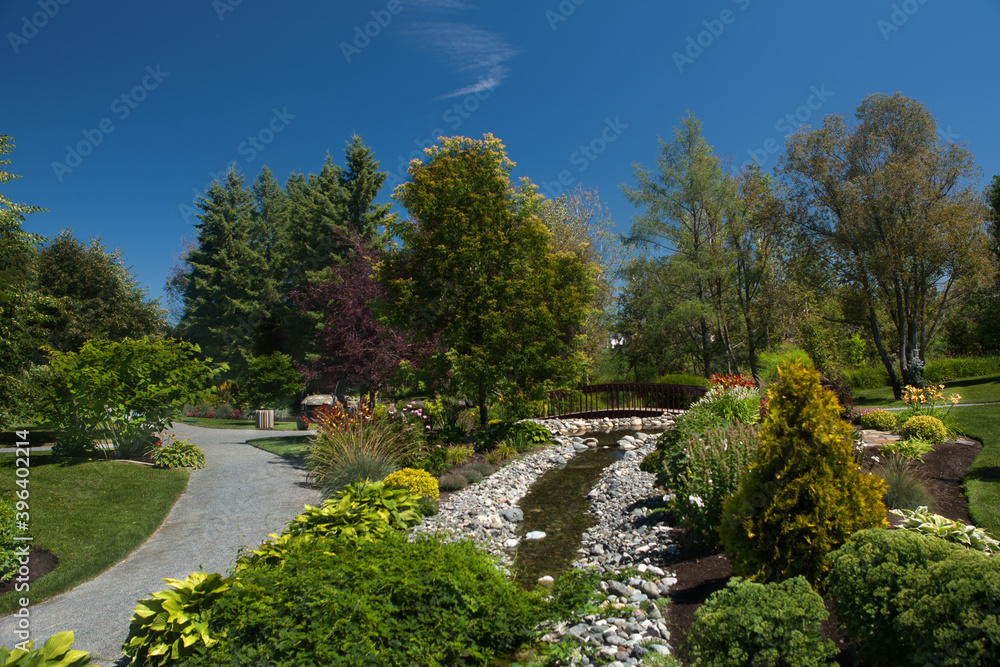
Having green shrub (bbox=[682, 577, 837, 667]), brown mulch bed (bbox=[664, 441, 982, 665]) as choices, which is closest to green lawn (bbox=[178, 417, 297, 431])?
brown mulch bed (bbox=[664, 441, 982, 665])

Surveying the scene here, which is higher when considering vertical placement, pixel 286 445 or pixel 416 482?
pixel 286 445

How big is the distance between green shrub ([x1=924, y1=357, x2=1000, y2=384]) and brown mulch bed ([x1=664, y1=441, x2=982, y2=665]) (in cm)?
1474

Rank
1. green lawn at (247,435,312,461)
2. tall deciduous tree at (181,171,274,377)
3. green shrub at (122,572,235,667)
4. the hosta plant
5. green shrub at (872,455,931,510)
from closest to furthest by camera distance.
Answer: green shrub at (122,572,235,667), the hosta plant, green shrub at (872,455,931,510), green lawn at (247,435,312,461), tall deciduous tree at (181,171,274,377)

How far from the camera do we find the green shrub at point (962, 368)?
61.1 ft

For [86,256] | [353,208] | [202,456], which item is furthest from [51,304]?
[353,208]

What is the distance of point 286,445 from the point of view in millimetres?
12906

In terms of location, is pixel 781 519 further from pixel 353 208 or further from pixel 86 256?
pixel 353 208

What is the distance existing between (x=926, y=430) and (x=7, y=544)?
1127 centimetres

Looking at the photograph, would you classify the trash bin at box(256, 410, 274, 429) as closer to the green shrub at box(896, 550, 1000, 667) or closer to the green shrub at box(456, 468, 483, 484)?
the green shrub at box(456, 468, 483, 484)

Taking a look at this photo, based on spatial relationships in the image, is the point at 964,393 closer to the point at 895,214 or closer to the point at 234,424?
the point at 895,214

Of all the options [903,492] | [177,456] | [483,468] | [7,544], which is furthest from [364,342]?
[903,492]

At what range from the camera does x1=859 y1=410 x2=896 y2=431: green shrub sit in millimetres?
9055

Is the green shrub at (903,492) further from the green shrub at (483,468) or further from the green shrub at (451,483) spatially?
the green shrub at (483,468)

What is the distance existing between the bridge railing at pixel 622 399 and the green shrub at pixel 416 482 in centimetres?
921
